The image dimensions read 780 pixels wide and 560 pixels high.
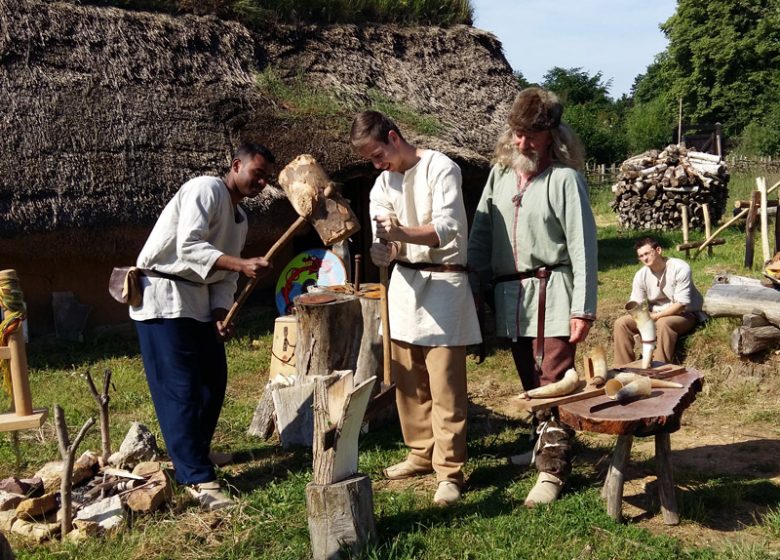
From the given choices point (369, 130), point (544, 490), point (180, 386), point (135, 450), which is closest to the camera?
point (369, 130)

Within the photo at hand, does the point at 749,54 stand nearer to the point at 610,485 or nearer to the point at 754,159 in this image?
the point at 754,159

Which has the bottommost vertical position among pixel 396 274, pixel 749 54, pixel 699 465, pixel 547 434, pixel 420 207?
pixel 699 465

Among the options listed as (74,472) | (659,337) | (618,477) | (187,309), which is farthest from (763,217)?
(74,472)

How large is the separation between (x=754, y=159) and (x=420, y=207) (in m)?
22.3

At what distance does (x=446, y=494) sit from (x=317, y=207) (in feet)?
4.95

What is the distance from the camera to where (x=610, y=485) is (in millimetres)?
3301

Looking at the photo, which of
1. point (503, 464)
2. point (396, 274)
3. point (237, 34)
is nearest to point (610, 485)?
point (503, 464)

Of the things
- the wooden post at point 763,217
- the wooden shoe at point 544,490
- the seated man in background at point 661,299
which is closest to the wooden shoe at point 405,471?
the wooden shoe at point 544,490

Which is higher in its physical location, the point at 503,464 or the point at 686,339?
the point at 686,339

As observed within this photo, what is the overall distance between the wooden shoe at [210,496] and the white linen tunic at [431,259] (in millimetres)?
1095

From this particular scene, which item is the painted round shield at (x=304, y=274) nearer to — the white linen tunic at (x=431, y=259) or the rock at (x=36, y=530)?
the white linen tunic at (x=431, y=259)

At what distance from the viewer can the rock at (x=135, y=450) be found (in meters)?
4.00

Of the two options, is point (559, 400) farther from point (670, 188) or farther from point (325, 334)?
point (670, 188)

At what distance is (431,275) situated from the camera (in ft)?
11.5
